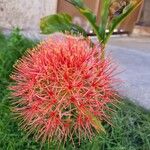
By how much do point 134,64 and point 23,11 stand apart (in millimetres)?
1394

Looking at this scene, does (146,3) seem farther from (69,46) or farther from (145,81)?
(69,46)

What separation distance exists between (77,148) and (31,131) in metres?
0.30

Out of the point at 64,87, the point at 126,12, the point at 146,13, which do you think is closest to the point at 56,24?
the point at 126,12

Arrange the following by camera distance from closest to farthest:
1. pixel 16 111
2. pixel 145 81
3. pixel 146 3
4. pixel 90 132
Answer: pixel 90 132 < pixel 16 111 < pixel 145 81 < pixel 146 3

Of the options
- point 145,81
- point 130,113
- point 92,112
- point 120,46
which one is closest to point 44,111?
point 92,112

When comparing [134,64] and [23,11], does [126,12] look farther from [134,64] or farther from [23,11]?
[23,11]

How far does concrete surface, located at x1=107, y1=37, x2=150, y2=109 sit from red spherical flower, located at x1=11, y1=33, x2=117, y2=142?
0.83 metres

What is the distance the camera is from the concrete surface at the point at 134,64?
135 inches

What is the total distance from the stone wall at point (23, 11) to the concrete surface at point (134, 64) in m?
0.79

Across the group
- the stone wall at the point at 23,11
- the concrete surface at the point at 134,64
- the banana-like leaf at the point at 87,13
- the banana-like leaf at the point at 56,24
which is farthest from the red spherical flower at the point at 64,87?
the stone wall at the point at 23,11

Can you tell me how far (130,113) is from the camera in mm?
3086

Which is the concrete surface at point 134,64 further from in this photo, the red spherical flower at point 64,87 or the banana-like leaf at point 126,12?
the red spherical flower at point 64,87

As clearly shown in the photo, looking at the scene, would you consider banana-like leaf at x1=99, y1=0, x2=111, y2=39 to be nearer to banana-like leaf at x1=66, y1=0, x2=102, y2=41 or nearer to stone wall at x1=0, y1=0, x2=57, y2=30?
banana-like leaf at x1=66, y1=0, x2=102, y2=41

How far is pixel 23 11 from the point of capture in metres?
5.00
